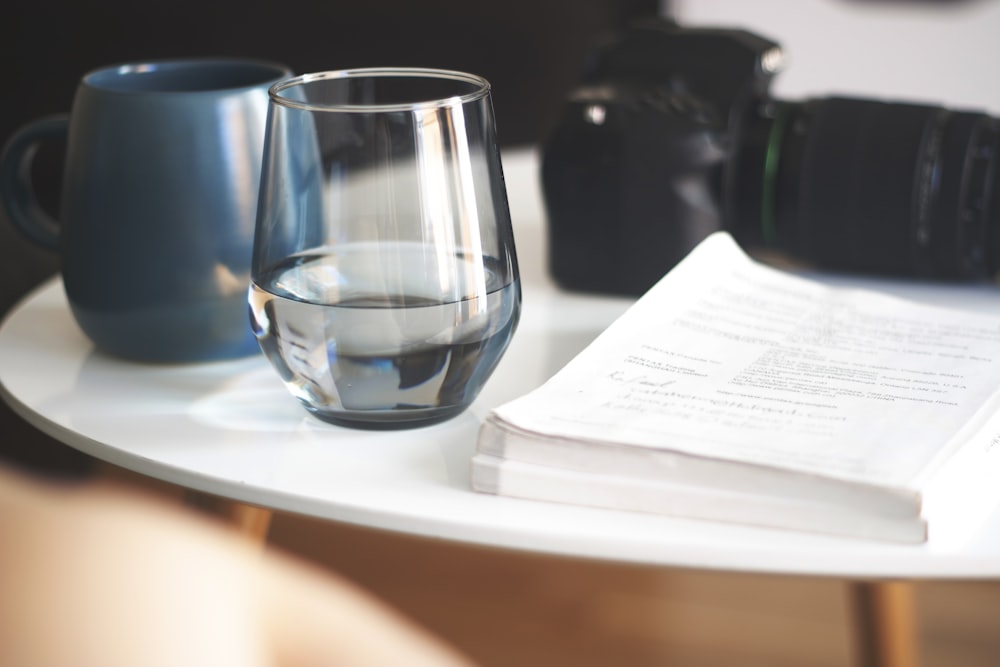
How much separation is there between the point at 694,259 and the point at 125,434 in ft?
0.79

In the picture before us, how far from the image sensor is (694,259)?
0.49 metres

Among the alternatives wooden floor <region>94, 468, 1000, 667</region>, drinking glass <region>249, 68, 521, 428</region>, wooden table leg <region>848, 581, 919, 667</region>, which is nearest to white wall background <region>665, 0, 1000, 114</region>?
wooden floor <region>94, 468, 1000, 667</region>

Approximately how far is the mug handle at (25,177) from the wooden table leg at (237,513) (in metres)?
0.14

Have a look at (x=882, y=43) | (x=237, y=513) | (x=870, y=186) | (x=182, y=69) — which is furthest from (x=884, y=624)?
(x=882, y=43)

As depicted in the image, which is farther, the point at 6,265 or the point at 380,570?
the point at 380,570

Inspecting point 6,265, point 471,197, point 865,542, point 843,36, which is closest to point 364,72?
point 471,197

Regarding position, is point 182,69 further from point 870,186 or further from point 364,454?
point 870,186

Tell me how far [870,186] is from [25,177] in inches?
15.8

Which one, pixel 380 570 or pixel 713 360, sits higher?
pixel 713 360

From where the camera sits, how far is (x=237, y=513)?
563 millimetres

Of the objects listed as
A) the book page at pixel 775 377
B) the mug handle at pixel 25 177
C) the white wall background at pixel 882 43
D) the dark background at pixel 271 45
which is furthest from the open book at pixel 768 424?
the white wall background at pixel 882 43

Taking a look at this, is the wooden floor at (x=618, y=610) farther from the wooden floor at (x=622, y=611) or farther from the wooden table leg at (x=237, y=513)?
the wooden table leg at (x=237, y=513)

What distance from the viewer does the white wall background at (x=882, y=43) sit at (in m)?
1.70

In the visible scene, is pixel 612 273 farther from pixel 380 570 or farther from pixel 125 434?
pixel 380 570
